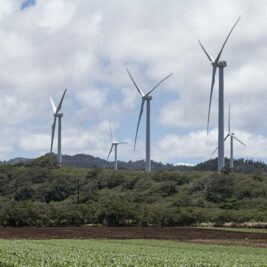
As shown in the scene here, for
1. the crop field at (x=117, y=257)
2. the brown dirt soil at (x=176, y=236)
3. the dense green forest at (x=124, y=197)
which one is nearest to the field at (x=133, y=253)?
the crop field at (x=117, y=257)

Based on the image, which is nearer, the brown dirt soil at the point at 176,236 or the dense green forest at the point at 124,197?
the brown dirt soil at the point at 176,236

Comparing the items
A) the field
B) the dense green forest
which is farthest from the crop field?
the dense green forest

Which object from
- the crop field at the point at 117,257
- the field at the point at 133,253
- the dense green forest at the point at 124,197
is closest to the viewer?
the crop field at the point at 117,257

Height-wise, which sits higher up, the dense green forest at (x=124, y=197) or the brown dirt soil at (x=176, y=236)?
the dense green forest at (x=124, y=197)

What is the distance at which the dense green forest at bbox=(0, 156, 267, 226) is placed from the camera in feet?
334

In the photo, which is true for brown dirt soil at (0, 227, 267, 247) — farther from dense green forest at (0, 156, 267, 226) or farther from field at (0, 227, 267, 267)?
dense green forest at (0, 156, 267, 226)

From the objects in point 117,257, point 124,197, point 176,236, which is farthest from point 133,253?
point 124,197

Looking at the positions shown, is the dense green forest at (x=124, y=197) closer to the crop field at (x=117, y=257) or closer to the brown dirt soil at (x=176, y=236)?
the brown dirt soil at (x=176, y=236)

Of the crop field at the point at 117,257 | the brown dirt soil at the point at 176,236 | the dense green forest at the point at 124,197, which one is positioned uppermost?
the dense green forest at the point at 124,197

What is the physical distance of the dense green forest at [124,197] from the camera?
101812mm

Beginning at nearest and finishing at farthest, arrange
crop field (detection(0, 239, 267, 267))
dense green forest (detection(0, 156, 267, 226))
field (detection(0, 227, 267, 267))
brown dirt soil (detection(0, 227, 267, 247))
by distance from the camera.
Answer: crop field (detection(0, 239, 267, 267)) < field (detection(0, 227, 267, 267)) < brown dirt soil (detection(0, 227, 267, 247)) < dense green forest (detection(0, 156, 267, 226))

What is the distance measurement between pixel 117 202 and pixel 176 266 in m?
80.2

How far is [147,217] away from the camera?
341 ft

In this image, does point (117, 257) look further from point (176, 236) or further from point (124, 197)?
point (124, 197)
